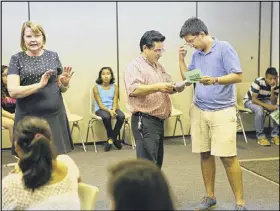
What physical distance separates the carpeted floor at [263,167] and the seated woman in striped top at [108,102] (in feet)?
4.83

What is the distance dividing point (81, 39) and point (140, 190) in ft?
13.7

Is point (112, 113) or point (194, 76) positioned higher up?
point (194, 76)

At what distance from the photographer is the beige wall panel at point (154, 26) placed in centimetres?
523

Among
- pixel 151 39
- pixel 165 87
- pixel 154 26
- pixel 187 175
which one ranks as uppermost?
pixel 154 26

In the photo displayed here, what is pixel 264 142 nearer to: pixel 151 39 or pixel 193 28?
pixel 193 28

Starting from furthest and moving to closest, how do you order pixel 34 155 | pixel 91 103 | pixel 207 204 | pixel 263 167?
pixel 91 103 → pixel 263 167 → pixel 207 204 → pixel 34 155

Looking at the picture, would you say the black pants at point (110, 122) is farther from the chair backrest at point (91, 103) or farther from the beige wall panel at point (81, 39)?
the beige wall panel at point (81, 39)

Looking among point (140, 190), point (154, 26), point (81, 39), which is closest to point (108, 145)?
point (81, 39)

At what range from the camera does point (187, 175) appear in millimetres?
3955

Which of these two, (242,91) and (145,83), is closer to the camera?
(145,83)

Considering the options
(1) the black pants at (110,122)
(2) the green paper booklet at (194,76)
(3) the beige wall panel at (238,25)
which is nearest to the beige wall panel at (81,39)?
(1) the black pants at (110,122)

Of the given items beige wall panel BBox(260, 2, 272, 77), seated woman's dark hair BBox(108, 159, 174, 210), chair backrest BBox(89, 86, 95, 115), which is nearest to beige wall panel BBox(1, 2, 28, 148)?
chair backrest BBox(89, 86, 95, 115)

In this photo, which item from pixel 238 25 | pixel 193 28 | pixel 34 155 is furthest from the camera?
pixel 238 25

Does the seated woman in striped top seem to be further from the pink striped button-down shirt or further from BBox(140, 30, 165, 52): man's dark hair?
BBox(140, 30, 165, 52): man's dark hair
